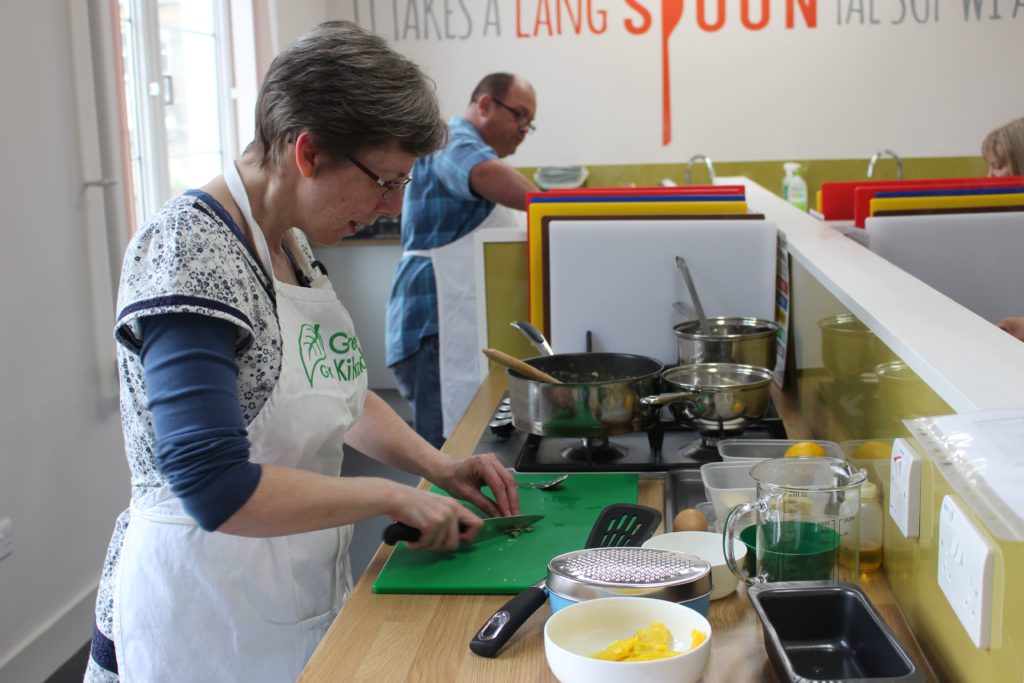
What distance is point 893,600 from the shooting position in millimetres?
1216

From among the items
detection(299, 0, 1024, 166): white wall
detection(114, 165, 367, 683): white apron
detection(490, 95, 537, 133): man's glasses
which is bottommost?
detection(114, 165, 367, 683): white apron

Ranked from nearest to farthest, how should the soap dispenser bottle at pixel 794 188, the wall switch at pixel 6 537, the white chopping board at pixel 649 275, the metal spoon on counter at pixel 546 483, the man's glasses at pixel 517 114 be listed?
the metal spoon on counter at pixel 546 483
the white chopping board at pixel 649 275
the wall switch at pixel 6 537
the man's glasses at pixel 517 114
the soap dispenser bottle at pixel 794 188

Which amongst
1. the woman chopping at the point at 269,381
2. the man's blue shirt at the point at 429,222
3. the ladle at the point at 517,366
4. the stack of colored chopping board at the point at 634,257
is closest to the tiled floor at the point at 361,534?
the man's blue shirt at the point at 429,222

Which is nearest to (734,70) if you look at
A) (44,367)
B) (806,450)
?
(44,367)

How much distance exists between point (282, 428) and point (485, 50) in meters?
4.35

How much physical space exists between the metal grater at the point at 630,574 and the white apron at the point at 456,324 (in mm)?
1862

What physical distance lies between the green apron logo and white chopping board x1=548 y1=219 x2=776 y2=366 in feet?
2.91

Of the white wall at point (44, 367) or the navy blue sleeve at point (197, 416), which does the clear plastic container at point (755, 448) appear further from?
the white wall at point (44, 367)

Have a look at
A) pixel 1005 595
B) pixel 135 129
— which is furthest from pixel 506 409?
pixel 135 129

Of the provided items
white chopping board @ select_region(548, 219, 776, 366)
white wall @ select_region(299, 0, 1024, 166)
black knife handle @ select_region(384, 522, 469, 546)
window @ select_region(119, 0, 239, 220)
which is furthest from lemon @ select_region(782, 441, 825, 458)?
white wall @ select_region(299, 0, 1024, 166)

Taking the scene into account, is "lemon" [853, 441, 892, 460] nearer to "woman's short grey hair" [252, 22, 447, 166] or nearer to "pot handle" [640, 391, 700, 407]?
"pot handle" [640, 391, 700, 407]

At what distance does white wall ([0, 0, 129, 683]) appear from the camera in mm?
2510

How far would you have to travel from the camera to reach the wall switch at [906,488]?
3.52 ft

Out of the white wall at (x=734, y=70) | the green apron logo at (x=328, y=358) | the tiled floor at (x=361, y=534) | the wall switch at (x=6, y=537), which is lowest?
the tiled floor at (x=361, y=534)
